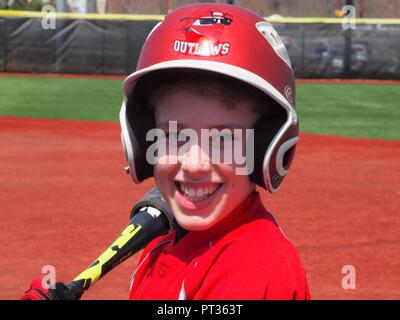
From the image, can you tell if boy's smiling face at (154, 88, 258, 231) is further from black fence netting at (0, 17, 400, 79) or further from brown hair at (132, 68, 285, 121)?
black fence netting at (0, 17, 400, 79)

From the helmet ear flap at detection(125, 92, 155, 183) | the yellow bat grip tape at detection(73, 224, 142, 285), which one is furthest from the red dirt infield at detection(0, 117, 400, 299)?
the helmet ear flap at detection(125, 92, 155, 183)

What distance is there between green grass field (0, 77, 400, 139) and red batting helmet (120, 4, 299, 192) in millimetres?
11813

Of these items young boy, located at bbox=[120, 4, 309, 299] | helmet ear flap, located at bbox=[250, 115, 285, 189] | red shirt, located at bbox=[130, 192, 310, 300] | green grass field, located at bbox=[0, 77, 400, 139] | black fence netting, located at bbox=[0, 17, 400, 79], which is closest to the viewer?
red shirt, located at bbox=[130, 192, 310, 300]

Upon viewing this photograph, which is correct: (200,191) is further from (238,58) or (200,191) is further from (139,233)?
(139,233)

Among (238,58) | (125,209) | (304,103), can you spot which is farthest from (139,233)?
(304,103)

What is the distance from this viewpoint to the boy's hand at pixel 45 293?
2.09 m

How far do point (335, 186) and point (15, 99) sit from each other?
11.5 m

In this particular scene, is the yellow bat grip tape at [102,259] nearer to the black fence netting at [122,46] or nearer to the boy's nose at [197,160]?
the boy's nose at [197,160]

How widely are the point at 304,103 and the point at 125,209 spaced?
38.1 feet

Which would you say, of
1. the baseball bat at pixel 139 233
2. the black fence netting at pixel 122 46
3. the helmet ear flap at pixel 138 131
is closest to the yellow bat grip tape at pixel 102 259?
the baseball bat at pixel 139 233

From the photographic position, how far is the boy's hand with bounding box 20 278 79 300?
2.09m

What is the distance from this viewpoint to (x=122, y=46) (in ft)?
85.6

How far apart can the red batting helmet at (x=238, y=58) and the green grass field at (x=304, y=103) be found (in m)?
11.8
